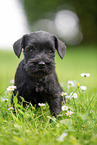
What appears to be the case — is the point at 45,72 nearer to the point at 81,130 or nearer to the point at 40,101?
the point at 40,101

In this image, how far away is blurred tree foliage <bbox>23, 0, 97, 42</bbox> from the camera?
2072 centimetres

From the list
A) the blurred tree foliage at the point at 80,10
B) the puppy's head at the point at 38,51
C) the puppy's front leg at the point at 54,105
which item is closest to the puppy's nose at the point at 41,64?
the puppy's head at the point at 38,51

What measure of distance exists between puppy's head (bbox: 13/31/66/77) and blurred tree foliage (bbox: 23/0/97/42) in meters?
18.3

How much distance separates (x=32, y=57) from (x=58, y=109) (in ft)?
3.00

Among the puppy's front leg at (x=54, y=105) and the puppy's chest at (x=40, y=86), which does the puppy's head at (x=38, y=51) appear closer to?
the puppy's chest at (x=40, y=86)

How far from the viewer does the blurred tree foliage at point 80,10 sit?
20.7 m

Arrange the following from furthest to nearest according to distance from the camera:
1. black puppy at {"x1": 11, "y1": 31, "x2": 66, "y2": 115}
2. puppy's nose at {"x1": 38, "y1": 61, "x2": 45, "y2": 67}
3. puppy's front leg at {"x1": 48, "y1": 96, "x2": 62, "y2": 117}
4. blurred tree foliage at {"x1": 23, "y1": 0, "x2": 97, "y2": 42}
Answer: blurred tree foliage at {"x1": 23, "y1": 0, "x2": 97, "y2": 42} < puppy's front leg at {"x1": 48, "y1": 96, "x2": 62, "y2": 117} < black puppy at {"x1": 11, "y1": 31, "x2": 66, "y2": 115} < puppy's nose at {"x1": 38, "y1": 61, "x2": 45, "y2": 67}

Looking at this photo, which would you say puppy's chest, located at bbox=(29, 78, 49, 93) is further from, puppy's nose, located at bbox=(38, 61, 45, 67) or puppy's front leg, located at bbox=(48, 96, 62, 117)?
puppy's nose, located at bbox=(38, 61, 45, 67)

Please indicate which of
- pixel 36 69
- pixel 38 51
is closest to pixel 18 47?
pixel 38 51

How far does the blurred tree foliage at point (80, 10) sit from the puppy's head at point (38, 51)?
1826 cm

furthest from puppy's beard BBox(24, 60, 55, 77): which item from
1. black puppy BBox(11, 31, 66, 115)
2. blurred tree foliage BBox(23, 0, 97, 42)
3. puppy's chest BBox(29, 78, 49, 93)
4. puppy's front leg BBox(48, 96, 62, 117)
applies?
blurred tree foliage BBox(23, 0, 97, 42)

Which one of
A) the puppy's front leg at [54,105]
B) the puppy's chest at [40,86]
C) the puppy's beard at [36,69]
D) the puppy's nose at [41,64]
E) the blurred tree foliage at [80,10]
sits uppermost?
the blurred tree foliage at [80,10]

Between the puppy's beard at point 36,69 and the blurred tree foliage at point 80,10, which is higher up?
the blurred tree foliage at point 80,10

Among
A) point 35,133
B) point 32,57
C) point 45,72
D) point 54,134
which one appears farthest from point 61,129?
point 32,57
